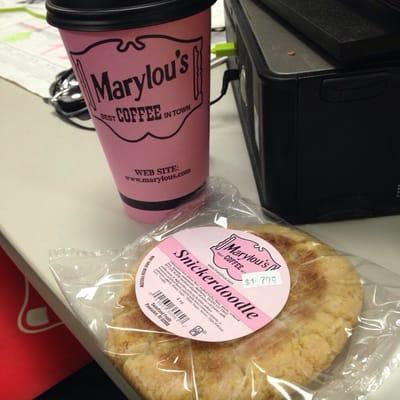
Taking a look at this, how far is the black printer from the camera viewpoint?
33 cm

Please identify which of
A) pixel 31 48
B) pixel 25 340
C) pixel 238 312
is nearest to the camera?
pixel 238 312

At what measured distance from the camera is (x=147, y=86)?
0.34 m

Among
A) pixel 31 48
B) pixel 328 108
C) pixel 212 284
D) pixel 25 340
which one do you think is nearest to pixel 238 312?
pixel 212 284

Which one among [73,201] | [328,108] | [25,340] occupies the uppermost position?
[328,108]

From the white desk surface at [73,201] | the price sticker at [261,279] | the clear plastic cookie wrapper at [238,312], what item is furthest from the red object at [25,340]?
the price sticker at [261,279]

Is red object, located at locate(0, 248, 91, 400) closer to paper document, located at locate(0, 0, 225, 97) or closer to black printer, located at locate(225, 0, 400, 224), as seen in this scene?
paper document, located at locate(0, 0, 225, 97)

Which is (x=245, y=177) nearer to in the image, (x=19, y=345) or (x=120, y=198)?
(x=120, y=198)

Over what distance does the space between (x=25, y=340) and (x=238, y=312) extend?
545 mm

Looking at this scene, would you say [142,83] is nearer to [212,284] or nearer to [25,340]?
[212,284]

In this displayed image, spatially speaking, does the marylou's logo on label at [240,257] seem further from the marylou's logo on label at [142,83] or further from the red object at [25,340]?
the red object at [25,340]

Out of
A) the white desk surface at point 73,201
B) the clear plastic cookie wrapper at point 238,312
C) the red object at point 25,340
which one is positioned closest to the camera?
the clear plastic cookie wrapper at point 238,312

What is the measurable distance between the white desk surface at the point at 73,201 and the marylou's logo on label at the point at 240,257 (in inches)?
2.9

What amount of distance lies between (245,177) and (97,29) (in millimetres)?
226

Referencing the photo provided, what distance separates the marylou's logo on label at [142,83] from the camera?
32 cm
